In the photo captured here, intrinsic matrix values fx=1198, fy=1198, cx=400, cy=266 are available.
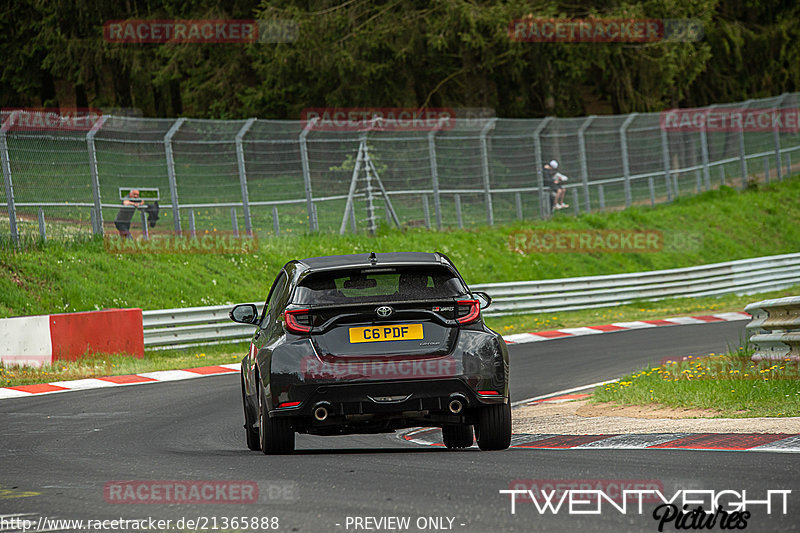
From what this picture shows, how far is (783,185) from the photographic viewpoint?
4106 centimetres

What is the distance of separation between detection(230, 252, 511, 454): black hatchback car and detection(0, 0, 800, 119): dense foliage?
104 feet

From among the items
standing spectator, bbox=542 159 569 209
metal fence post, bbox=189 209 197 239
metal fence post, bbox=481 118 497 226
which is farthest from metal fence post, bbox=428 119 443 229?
metal fence post, bbox=189 209 197 239

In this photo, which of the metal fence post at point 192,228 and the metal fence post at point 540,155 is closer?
the metal fence post at point 192,228

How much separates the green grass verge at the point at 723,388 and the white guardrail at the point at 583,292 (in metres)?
8.54

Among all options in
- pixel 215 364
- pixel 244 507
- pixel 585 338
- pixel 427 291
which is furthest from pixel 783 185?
pixel 244 507

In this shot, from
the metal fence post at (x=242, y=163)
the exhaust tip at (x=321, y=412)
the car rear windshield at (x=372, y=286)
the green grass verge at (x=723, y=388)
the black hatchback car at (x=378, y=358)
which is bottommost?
the green grass verge at (x=723, y=388)

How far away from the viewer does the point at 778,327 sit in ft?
38.2

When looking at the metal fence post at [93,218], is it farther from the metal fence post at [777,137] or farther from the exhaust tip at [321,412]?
the metal fence post at [777,137]

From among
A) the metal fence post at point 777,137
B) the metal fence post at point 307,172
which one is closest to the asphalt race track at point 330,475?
the metal fence post at point 307,172

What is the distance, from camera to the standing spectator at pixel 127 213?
2302cm

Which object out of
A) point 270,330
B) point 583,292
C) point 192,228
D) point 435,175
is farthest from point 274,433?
point 435,175

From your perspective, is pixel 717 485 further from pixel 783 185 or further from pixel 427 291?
pixel 783 185

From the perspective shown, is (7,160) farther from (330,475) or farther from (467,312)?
(330,475)

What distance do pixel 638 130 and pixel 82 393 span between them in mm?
23594
